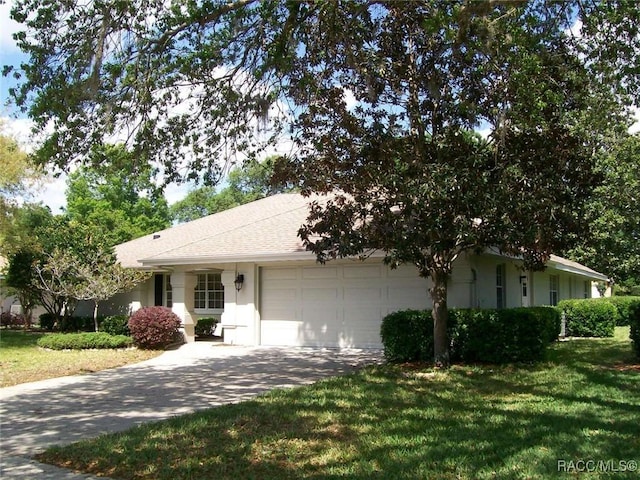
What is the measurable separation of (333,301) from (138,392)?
7187 mm

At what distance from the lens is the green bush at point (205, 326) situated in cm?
2022

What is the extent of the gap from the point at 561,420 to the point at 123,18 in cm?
836

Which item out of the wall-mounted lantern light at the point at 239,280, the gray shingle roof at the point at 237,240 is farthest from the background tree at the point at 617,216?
the wall-mounted lantern light at the point at 239,280

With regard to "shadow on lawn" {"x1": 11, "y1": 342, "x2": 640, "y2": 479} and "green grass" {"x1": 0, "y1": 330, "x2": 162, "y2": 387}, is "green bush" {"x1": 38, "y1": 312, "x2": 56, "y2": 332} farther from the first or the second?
"shadow on lawn" {"x1": 11, "y1": 342, "x2": 640, "y2": 479}

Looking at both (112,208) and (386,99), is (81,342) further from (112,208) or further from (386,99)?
(112,208)

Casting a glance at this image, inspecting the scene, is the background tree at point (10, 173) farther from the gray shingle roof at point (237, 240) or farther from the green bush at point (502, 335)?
the green bush at point (502, 335)

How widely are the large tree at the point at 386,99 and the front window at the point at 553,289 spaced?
12.0 m

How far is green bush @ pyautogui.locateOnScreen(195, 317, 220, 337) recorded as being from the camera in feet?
66.3

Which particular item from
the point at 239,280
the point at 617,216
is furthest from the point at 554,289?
the point at 239,280

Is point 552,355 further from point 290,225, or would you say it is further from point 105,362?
point 105,362

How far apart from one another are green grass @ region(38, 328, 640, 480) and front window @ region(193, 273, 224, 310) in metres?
11.2

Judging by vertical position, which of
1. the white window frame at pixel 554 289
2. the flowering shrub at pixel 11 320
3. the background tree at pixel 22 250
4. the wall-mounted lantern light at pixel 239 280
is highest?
the background tree at pixel 22 250

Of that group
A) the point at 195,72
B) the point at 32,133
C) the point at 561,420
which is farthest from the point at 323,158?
the point at 561,420

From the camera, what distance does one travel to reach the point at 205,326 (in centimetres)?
2028
